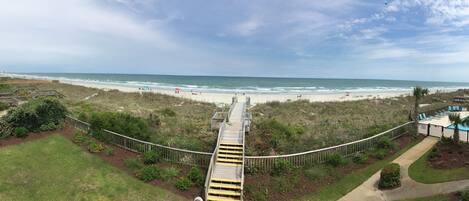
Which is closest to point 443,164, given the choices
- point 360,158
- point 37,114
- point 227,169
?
point 360,158

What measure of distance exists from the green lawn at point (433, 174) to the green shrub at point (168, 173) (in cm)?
1067

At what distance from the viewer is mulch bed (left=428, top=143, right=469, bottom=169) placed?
480 inches

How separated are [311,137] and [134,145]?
33.8 ft

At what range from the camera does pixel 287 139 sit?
15883 millimetres

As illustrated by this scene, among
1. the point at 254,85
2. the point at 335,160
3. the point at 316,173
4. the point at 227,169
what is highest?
the point at 254,85

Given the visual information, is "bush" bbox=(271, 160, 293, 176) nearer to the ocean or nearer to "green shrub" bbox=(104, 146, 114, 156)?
"green shrub" bbox=(104, 146, 114, 156)

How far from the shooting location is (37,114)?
16.3 metres

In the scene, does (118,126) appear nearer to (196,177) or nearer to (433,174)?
(196,177)

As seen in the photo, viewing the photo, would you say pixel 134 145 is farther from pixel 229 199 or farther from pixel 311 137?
pixel 311 137

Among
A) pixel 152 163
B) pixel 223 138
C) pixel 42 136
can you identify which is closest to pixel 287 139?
pixel 223 138

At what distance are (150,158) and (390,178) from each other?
35.9ft

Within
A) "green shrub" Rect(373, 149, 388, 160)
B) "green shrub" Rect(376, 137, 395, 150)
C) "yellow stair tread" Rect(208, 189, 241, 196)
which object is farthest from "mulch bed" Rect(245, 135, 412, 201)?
"green shrub" Rect(376, 137, 395, 150)

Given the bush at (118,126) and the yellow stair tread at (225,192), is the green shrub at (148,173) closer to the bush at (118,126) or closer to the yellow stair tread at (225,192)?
the yellow stair tread at (225,192)

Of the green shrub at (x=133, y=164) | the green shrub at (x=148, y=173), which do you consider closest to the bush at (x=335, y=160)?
the green shrub at (x=148, y=173)
